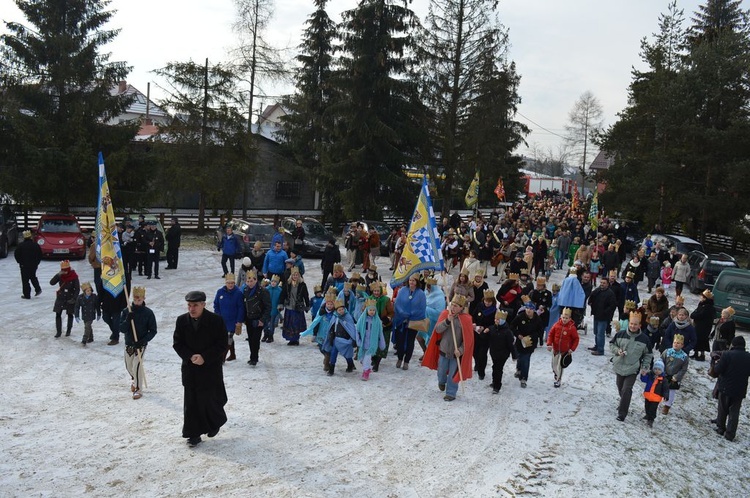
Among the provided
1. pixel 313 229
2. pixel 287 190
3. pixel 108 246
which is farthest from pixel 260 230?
pixel 287 190

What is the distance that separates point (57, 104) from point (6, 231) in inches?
276

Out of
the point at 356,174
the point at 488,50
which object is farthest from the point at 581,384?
the point at 488,50

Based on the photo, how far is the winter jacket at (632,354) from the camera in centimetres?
964

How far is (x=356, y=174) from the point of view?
32.9 metres

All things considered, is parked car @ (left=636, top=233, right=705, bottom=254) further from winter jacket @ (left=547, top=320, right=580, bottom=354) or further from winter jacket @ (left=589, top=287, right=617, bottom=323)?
winter jacket @ (left=547, top=320, right=580, bottom=354)

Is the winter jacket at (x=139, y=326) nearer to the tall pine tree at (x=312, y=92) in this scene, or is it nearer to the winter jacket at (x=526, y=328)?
the winter jacket at (x=526, y=328)

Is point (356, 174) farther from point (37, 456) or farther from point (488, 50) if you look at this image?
point (37, 456)

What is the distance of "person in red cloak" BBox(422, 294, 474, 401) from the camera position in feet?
32.5

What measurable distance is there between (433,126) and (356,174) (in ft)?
18.9

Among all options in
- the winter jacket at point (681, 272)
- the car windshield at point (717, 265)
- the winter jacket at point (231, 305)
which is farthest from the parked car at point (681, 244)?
the winter jacket at point (231, 305)

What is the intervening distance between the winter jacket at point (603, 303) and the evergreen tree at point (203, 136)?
20.1 metres

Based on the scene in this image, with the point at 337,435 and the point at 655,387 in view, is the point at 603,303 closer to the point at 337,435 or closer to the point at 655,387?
the point at 655,387

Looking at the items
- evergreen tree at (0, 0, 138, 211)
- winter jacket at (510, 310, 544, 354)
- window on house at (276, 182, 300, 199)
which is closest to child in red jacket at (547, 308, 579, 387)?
winter jacket at (510, 310, 544, 354)

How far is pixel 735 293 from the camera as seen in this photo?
17250mm
